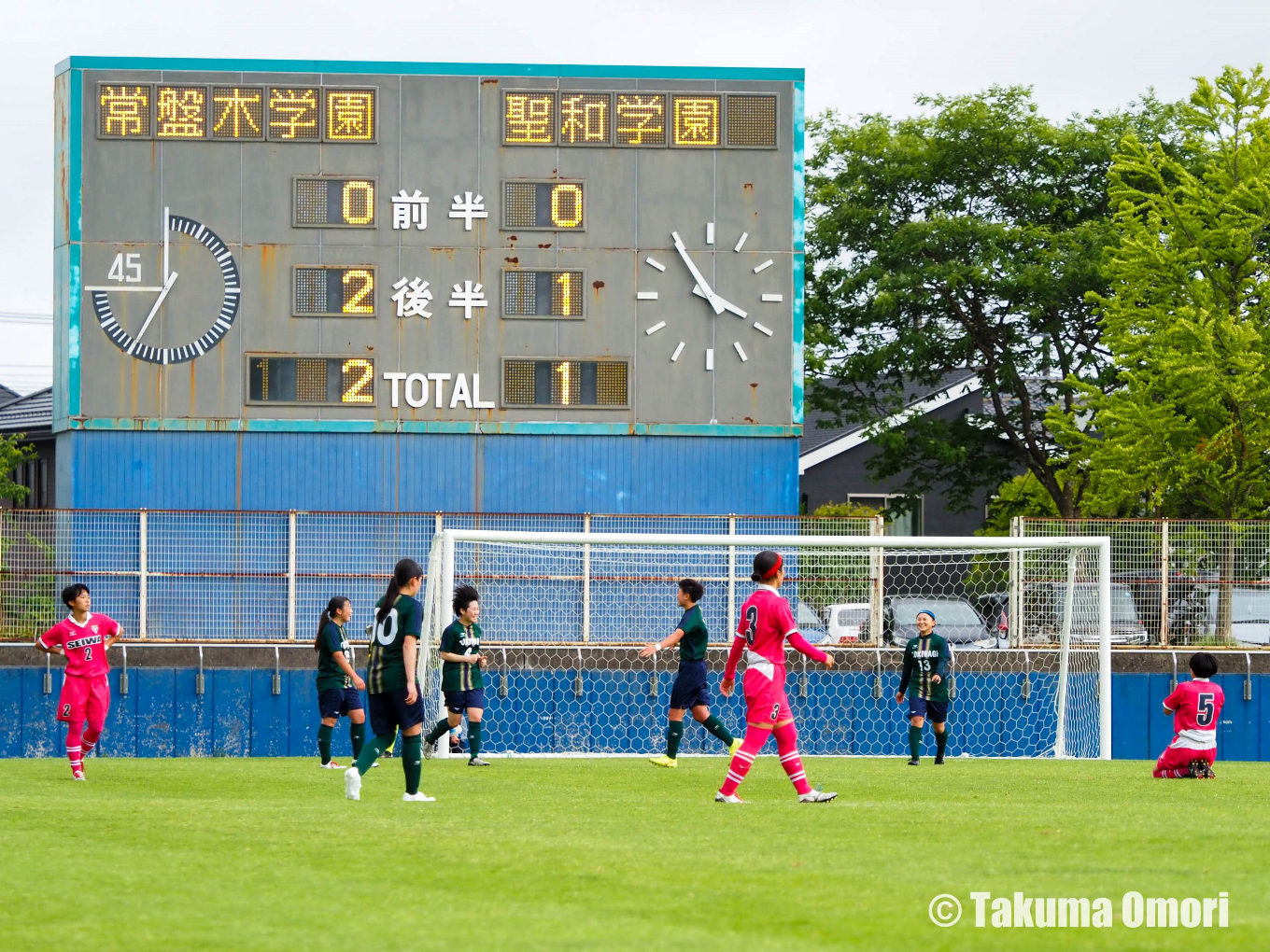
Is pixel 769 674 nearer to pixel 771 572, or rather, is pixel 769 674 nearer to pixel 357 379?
pixel 771 572

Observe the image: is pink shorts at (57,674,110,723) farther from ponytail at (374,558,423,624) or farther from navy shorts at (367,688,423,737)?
ponytail at (374,558,423,624)

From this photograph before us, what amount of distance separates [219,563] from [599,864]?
13938 millimetres

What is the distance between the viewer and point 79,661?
14578 millimetres

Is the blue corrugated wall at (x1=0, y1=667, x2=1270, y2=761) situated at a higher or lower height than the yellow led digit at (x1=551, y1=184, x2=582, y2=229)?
lower

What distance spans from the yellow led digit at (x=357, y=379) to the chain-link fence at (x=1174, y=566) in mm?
8524

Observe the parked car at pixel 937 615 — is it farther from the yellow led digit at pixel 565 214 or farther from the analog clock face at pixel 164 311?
the analog clock face at pixel 164 311

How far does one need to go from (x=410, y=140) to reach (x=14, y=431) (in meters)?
19.4

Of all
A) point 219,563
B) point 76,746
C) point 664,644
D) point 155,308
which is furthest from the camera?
point 155,308

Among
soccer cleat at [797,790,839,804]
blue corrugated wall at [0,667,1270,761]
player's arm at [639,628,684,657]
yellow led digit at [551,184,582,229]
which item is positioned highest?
yellow led digit at [551,184,582,229]

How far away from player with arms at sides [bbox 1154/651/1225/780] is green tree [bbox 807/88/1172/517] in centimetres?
1948

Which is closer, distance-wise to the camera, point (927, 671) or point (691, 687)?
point (691, 687)

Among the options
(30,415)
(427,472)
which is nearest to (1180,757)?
(427,472)

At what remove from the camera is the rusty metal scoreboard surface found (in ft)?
73.4

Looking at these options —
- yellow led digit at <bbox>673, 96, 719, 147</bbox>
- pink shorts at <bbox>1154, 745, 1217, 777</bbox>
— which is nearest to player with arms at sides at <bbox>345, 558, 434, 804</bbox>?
pink shorts at <bbox>1154, 745, 1217, 777</bbox>
